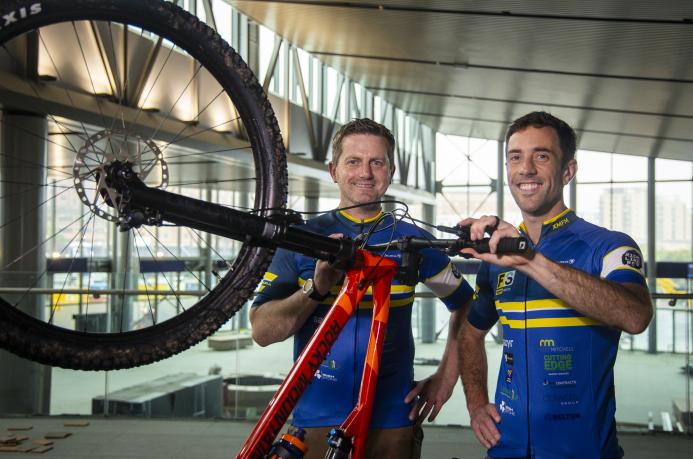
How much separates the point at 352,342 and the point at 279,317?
0.23 m

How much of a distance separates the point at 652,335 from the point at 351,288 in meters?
→ 4.01

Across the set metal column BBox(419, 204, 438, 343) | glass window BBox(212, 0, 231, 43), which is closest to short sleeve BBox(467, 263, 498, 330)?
metal column BBox(419, 204, 438, 343)

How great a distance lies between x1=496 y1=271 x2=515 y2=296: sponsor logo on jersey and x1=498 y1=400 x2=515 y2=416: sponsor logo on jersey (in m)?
0.30

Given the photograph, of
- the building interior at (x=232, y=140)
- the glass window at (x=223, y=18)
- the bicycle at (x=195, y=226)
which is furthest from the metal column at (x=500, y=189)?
the bicycle at (x=195, y=226)

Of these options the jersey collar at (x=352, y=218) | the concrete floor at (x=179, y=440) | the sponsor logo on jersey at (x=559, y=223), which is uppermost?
the jersey collar at (x=352, y=218)

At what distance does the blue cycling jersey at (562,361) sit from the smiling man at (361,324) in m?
0.30

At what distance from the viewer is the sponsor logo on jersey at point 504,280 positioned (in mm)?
1876

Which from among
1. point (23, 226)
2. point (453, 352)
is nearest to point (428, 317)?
point (453, 352)

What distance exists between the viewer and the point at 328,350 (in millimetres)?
1613

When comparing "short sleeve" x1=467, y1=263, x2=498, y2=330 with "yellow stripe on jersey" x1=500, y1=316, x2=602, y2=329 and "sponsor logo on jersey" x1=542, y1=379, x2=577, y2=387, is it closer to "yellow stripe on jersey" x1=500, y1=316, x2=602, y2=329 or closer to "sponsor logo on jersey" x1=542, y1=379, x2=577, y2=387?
"yellow stripe on jersey" x1=500, y1=316, x2=602, y2=329

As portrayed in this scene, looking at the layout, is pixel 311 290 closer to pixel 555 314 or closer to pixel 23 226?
pixel 555 314

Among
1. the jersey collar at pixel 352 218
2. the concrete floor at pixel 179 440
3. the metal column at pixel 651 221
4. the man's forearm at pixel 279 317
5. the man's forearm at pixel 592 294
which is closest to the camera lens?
the man's forearm at pixel 592 294

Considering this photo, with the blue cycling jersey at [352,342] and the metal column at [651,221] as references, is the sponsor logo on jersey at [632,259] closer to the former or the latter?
the blue cycling jersey at [352,342]

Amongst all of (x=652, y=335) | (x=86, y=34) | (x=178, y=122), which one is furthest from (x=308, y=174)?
(x=652, y=335)
